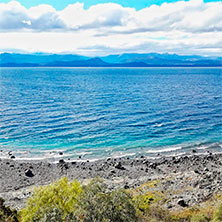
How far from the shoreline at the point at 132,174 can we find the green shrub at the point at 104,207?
1706cm

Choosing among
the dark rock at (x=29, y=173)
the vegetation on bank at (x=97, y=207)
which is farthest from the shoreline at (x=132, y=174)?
the vegetation on bank at (x=97, y=207)

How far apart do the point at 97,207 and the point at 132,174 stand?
97.6 feet

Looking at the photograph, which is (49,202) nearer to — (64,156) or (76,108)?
(64,156)

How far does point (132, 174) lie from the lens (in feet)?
157

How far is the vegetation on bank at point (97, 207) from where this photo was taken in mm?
18891

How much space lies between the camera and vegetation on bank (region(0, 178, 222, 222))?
62.0 feet

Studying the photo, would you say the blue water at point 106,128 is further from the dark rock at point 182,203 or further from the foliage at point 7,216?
the foliage at point 7,216

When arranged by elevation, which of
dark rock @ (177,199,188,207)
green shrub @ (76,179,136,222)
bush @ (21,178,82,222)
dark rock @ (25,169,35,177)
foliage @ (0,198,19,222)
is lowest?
dark rock @ (25,169,35,177)

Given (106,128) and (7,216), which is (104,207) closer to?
(7,216)

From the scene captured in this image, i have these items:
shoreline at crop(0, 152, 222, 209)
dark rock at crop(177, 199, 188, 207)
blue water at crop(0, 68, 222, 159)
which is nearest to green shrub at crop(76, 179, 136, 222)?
dark rock at crop(177, 199, 188, 207)

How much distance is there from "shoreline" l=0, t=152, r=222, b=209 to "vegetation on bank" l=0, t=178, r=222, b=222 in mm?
2439

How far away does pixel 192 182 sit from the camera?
1629 inches

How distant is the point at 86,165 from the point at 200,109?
58396mm

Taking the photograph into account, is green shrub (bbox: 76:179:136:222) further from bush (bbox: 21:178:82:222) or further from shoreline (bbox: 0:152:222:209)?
shoreline (bbox: 0:152:222:209)
